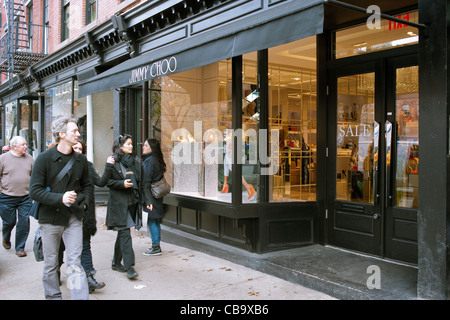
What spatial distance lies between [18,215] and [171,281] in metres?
3.25

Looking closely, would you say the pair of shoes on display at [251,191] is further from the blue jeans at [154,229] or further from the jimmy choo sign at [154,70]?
the jimmy choo sign at [154,70]

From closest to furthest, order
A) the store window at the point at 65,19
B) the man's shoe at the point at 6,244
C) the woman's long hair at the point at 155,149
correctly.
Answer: the woman's long hair at the point at 155,149 → the man's shoe at the point at 6,244 → the store window at the point at 65,19

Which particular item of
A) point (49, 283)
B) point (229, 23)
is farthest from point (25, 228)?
point (229, 23)

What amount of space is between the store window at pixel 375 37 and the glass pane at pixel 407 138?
41 cm

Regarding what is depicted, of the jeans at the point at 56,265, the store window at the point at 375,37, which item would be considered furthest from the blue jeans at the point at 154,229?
the store window at the point at 375,37

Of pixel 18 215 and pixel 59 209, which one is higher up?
pixel 59 209

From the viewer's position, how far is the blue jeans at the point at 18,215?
7008 mm

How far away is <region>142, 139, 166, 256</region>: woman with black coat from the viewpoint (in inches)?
264

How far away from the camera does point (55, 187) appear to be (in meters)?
4.30

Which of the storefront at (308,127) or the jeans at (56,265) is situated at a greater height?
the storefront at (308,127)

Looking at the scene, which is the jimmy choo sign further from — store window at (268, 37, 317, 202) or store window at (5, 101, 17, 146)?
store window at (5, 101, 17, 146)

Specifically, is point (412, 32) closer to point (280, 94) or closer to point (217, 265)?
point (280, 94)
